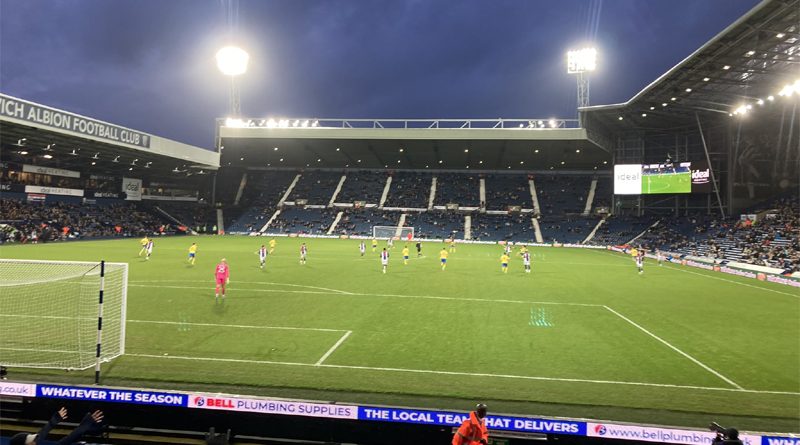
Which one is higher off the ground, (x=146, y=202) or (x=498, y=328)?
(x=146, y=202)

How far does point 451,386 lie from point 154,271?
2165cm

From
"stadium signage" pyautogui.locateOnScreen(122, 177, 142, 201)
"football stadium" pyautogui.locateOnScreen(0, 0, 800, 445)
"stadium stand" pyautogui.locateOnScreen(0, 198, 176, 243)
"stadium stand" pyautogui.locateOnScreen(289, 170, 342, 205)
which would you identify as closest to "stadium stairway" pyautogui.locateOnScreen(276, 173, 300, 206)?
"stadium stand" pyautogui.locateOnScreen(289, 170, 342, 205)

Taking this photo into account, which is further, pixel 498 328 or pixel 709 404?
pixel 498 328

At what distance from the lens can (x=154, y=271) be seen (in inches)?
944

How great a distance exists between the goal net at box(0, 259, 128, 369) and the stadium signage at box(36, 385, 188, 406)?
294 cm

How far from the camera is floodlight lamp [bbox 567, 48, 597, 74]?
4947 centimetres

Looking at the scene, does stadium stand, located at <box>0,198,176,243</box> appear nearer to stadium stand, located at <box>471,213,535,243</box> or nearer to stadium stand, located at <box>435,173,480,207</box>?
stadium stand, located at <box>435,173,480,207</box>

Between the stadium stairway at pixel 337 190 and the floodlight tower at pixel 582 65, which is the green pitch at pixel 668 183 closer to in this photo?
the floodlight tower at pixel 582 65

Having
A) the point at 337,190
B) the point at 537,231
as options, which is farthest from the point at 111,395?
the point at 337,190

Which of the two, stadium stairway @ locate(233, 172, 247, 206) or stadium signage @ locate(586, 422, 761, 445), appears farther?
Answer: stadium stairway @ locate(233, 172, 247, 206)

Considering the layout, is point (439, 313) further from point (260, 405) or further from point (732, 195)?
point (732, 195)

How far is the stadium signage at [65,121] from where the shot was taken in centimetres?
3010

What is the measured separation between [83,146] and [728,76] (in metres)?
60.9

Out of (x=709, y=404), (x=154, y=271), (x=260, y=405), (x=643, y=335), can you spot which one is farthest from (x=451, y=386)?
(x=154, y=271)
